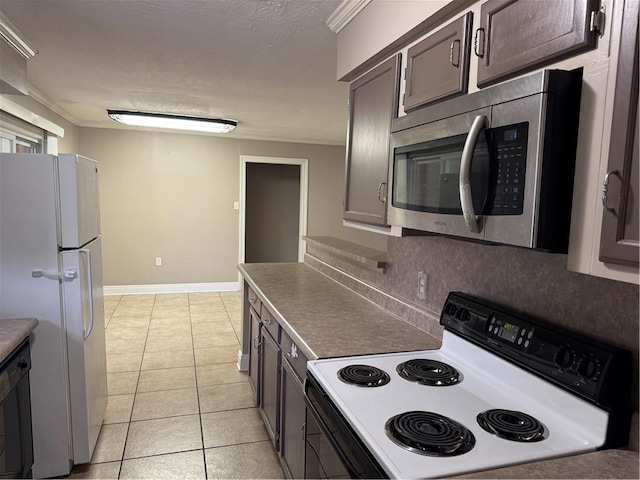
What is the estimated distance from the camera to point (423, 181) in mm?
1348

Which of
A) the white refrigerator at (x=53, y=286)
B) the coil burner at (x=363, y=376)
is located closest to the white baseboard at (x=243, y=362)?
the white refrigerator at (x=53, y=286)

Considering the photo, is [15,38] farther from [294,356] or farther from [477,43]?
[477,43]

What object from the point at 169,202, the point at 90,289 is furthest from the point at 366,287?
the point at 169,202

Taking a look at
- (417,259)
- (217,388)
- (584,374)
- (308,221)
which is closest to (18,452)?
(217,388)

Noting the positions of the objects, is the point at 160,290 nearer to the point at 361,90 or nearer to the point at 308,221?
the point at 308,221

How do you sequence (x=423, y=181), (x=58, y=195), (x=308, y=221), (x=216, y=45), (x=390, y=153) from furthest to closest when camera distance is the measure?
(x=308, y=221)
(x=216, y=45)
(x=58, y=195)
(x=390, y=153)
(x=423, y=181)

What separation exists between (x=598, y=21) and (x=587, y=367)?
79 centimetres

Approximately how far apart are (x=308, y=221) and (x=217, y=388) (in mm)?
3733

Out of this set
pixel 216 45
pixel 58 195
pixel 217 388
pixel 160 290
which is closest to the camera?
pixel 58 195

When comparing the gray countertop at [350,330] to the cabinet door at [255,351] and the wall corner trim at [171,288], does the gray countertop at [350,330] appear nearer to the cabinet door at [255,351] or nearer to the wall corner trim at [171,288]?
the cabinet door at [255,351]

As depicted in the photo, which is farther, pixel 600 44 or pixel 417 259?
pixel 417 259

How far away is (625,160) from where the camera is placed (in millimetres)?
773

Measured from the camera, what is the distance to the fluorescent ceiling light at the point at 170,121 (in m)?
4.49

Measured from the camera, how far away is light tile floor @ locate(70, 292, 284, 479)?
2232 mm
